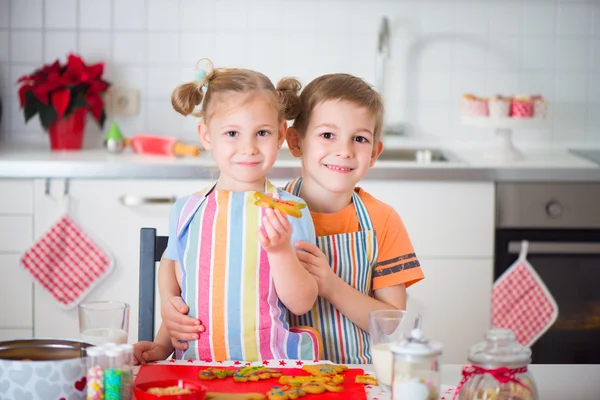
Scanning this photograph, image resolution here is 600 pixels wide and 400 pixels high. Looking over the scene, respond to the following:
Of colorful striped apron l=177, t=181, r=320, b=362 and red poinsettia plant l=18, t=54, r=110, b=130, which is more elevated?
red poinsettia plant l=18, t=54, r=110, b=130

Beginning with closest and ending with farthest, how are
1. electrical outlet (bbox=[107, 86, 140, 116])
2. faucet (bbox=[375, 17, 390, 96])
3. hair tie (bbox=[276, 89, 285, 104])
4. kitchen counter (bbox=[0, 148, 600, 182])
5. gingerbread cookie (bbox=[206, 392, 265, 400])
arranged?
gingerbread cookie (bbox=[206, 392, 265, 400])
hair tie (bbox=[276, 89, 285, 104])
kitchen counter (bbox=[0, 148, 600, 182])
faucet (bbox=[375, 17, 390, 96])
electrical outlet (bbox=[107, 86, 140, 116])

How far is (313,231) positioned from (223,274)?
0.54 feet

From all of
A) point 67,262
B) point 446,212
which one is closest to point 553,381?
point 446,212

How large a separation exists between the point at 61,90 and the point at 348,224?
69.9 inches

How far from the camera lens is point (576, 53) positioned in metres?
3.21

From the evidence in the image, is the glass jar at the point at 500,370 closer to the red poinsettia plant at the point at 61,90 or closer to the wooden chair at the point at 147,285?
the wooden chair at the point at 147,285

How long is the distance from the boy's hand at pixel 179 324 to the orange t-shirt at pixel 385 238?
0.28 m

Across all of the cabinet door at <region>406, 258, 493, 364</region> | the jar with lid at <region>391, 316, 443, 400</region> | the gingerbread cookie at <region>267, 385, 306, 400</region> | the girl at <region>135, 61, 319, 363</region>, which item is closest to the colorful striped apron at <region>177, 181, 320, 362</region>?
the girl at <region>135, 61, 319, 363</region>

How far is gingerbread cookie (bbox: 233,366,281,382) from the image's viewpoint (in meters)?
1.15

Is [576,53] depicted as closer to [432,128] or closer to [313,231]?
[432,128]

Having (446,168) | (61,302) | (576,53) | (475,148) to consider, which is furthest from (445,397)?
(576,53)

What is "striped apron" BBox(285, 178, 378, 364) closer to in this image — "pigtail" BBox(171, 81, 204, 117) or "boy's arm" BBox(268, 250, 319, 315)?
"boy's arm" BBox(268, 250, 319, 315)

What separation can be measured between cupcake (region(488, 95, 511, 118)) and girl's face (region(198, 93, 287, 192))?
169 cm

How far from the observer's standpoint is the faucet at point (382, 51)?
3.07 m
